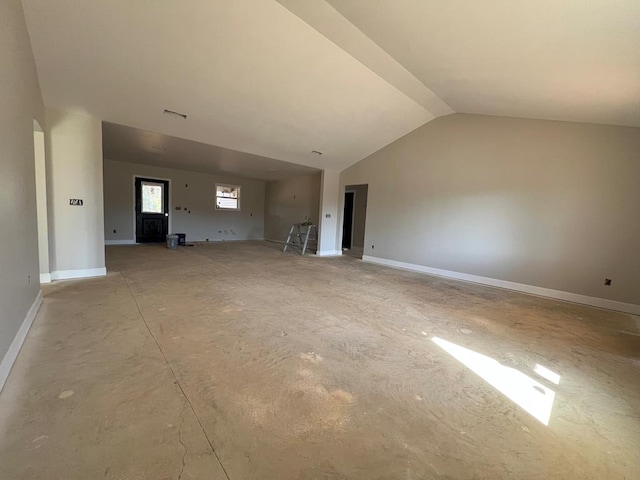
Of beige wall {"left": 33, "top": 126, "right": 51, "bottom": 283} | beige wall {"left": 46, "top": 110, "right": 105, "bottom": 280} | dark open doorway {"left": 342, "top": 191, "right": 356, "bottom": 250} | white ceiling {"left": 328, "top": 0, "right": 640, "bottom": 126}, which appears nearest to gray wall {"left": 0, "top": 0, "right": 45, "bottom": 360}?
beige wall {"left": 33, "top": 126, "right": 51, "bottom": 283}

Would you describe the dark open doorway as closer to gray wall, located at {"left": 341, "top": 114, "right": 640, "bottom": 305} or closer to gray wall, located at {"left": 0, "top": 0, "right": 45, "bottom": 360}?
gray wall, located at {"left": 341, "top": 114, "right": 640, "bottom": 305}

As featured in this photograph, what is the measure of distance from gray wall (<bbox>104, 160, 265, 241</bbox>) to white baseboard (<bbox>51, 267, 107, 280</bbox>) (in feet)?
14.0

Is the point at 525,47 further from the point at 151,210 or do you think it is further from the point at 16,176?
the point at 151,210

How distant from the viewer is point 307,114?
482 cm

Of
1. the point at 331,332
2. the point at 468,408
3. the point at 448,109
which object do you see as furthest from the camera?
the point at 448,109

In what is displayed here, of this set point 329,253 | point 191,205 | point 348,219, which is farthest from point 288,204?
point 191,205

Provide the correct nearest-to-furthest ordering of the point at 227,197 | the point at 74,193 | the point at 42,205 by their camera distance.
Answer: the point at 42,205 → the point at 74,193 → the point at 227,197

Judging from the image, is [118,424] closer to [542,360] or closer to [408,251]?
[542,360]

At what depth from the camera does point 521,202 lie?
468 cm

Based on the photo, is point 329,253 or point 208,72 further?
point 329,253

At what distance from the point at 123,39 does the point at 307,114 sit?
2675 mm

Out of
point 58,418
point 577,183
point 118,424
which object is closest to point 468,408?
point 118,424

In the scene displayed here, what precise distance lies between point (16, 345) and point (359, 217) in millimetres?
8376

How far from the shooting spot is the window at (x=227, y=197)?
32.1 feet
